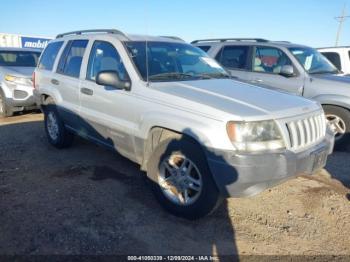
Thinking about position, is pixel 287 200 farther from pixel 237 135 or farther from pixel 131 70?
pixel 131 70

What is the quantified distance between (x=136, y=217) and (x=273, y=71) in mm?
4411

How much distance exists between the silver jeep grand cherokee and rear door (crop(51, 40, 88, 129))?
21mm

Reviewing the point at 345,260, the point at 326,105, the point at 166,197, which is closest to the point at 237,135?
the point at 166,197

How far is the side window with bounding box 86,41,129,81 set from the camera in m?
4.07

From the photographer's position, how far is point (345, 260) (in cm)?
294

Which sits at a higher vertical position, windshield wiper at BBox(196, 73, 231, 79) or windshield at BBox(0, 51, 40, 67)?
windshield wiper at BBox(196, 73, 231, 79)

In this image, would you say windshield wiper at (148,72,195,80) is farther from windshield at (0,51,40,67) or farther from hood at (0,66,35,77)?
windshield at (0,51,40,67)

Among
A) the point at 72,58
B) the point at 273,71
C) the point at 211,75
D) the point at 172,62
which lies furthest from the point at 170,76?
the point at 273,71

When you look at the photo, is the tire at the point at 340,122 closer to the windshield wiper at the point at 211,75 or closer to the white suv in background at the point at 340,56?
the windshield wiper at the point at 211,75

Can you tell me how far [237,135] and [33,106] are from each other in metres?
7.09

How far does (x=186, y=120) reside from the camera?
3184 millimetres

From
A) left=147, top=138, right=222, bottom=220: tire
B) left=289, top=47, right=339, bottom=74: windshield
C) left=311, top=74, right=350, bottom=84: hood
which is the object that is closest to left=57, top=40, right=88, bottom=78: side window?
left=147, top=138, right=222, bottom=220: tire

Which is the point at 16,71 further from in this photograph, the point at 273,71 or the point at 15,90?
the point at 273,71

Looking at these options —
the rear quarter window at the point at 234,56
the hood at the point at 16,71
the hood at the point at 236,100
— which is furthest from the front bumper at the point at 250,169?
the hood at the point at 16,71
